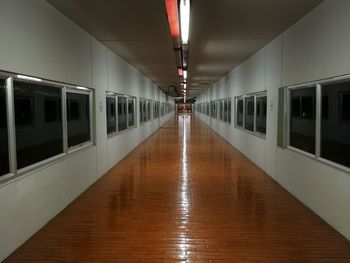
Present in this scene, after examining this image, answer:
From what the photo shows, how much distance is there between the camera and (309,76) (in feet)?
14.9

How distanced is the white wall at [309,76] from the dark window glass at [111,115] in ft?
12.6

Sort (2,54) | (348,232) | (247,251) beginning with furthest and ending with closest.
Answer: (348,232), (247,251), (2,54)

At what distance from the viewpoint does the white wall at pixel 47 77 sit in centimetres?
313

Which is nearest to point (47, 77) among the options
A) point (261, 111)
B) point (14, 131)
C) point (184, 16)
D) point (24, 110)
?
point (14, 131)

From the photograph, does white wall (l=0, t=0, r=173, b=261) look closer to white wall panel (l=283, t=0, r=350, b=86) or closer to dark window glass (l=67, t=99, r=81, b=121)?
dark window glass (l=67, t=99, r=81, b=121)

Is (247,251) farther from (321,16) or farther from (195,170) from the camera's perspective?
(195,170)

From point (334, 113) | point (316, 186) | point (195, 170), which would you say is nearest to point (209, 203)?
point (316, 186)

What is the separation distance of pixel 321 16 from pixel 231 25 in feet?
5.25

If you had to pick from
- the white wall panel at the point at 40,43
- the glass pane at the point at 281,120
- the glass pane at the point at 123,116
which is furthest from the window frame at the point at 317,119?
the glass pane at the point at 123,116

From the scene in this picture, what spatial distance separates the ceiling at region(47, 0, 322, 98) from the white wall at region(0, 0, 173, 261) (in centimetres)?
34

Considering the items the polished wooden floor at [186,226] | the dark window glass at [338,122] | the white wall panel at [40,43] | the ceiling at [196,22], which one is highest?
the ceiling at [196,22]

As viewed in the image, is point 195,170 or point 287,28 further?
point 195,170

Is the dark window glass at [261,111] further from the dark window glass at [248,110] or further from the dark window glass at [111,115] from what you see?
the dark window glass at [111,115]

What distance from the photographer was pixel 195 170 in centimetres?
738
